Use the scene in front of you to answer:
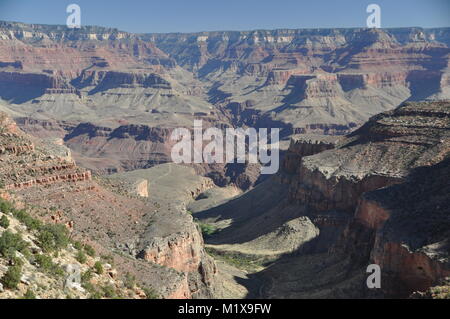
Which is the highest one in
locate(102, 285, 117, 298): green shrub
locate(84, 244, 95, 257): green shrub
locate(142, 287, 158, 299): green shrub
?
locate(84, 244, 95, 257): green shrub

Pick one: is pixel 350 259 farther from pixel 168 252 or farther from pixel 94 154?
pixel 94 154

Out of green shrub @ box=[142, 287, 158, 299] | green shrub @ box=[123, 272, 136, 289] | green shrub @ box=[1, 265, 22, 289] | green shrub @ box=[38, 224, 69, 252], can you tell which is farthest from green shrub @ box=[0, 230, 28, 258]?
green shrub @ box=[142, 287, 158, 299]

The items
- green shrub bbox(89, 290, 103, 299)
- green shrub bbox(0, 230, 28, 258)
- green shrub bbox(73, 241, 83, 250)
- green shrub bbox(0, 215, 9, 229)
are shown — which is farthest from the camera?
green shrub bbox(73, 241, 83, 250)

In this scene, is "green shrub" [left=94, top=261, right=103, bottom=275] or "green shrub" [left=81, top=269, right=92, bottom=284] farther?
"green shrub" [left=94, top=261, right=103, bottom=275]

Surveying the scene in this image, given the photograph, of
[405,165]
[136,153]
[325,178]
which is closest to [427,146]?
[405,165]

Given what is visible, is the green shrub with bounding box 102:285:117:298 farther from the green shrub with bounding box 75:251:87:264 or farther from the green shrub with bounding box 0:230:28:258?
the green shrub with bounding box 0:230:28:258

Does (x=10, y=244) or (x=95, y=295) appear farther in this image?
(x=95, y=295)

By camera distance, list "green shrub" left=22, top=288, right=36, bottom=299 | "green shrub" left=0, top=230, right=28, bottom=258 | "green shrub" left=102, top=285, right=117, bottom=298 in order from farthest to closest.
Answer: "green shrub" left=102, top=285, right=117, bottom=298 → "green shrub" left=0, top=230, right=28, bottom=258 → "green shrub" left=22, top=288, right=36, bottom=299

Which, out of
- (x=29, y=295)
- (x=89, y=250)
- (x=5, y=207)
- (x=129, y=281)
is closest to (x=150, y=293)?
(x=129, y=281)

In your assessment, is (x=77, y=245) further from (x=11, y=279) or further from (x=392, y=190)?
(x=392, y=190)
